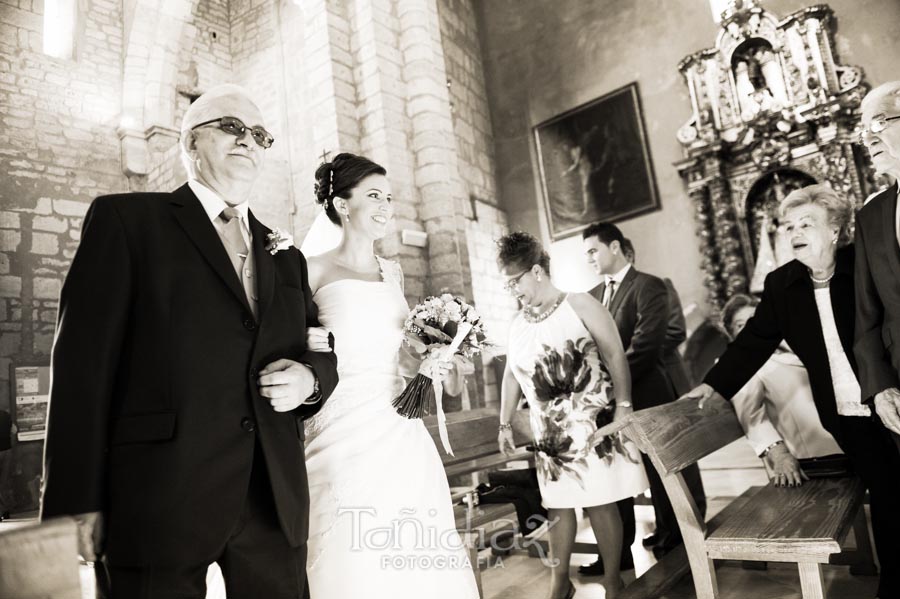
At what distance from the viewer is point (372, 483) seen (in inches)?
71.7

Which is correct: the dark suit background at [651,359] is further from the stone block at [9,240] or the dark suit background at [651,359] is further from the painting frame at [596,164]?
the stone block at [9,240]

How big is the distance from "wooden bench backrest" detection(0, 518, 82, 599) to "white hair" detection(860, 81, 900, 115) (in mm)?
2692

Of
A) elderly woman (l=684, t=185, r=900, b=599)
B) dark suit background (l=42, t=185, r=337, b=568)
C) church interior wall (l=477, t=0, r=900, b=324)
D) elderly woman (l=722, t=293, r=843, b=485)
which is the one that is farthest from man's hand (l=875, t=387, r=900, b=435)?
church interior wall (l=477, t=0, r=900, b=324)

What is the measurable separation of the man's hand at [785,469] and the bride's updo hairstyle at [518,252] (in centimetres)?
148

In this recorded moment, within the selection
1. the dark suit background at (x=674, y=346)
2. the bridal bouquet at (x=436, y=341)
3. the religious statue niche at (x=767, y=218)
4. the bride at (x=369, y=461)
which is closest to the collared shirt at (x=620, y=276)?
the dark suit background at (x=674, y=346)

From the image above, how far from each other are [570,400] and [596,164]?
704cm

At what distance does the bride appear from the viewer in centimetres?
176

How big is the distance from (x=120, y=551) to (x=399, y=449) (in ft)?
3.08

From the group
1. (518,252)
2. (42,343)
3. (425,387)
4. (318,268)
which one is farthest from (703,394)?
(42,343)

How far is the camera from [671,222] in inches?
323

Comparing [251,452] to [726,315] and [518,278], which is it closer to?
[518,278]

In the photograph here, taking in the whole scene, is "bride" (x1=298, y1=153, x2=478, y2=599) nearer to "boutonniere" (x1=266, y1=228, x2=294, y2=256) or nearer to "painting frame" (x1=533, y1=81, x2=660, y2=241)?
"boutonniere" (x1=266, y1=228, x2=294, y2=256)

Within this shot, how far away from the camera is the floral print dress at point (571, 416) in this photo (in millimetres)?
2625

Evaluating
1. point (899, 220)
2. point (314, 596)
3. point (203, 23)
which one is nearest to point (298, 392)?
point (314, 596)
